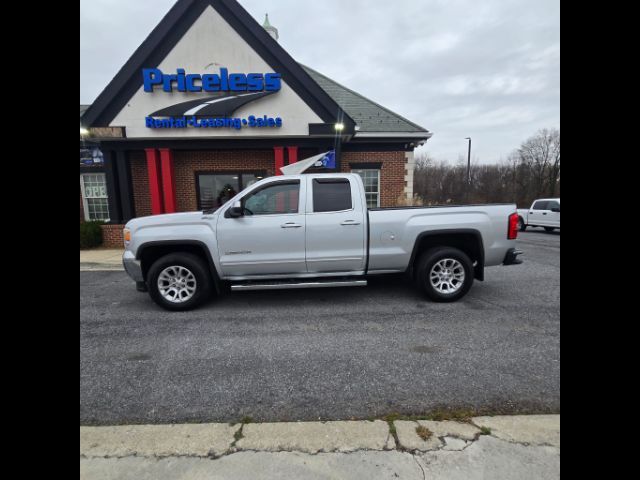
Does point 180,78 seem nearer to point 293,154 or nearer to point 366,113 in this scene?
point 293,154

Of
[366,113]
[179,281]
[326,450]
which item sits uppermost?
[366,113]

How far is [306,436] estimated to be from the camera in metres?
1.89

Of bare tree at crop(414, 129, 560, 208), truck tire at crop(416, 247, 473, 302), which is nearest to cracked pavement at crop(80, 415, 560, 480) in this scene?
truck tire at crop(416, 247, 473, 302)

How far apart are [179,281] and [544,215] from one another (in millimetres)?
17307

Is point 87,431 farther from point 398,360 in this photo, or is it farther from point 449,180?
point 449,180

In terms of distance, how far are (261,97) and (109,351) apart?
328 inches

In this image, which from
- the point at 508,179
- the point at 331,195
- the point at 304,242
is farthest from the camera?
the point at 508,179

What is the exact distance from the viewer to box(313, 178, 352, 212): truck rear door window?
4.29m

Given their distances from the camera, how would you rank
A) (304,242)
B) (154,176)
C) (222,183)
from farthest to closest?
1. (222,183)
2. (154,176)
3. (304,242)

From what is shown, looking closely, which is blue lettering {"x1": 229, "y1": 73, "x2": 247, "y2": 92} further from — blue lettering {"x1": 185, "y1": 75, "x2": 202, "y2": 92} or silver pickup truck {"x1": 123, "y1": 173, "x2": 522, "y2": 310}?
silver pickup truck {"x1": 123, "y1": 173, "x2": 522, "y2": 310}

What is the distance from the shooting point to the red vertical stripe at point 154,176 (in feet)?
31.6

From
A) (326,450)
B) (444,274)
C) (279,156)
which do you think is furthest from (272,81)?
(326,450)

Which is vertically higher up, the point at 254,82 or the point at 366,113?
the point at 254,82

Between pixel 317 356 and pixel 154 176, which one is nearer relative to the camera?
pixel 317 356
